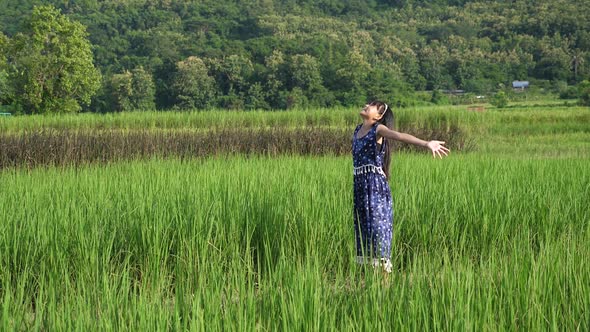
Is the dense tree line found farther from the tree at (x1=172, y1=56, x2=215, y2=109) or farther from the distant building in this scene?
the distant building

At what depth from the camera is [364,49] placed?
2657 inches

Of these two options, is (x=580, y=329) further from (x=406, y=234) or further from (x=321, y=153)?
(x=321, y=153)

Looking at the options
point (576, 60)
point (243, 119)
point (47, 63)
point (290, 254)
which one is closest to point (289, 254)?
point (290, 254)

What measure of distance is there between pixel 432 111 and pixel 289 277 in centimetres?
1599

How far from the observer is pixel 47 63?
111 ft

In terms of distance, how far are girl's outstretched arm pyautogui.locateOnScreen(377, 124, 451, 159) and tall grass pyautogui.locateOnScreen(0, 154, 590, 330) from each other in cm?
55

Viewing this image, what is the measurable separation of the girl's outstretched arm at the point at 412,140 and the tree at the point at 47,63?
100ft

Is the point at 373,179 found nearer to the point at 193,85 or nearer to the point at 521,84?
the point at 193,85

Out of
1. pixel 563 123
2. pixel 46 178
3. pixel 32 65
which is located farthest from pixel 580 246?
pixel 32 65

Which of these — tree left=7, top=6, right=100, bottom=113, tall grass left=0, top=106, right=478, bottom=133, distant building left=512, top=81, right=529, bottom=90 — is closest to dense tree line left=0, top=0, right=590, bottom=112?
tree left=7, top=6, right=100, bottom=113

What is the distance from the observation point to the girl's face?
479cm

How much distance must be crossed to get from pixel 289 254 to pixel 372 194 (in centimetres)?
97

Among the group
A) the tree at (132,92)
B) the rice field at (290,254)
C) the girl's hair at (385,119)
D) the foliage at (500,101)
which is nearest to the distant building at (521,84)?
the foliage at (500,101)

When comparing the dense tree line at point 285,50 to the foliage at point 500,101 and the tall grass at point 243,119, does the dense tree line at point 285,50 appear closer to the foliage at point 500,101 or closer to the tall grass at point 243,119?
the foliage at point 500,101
